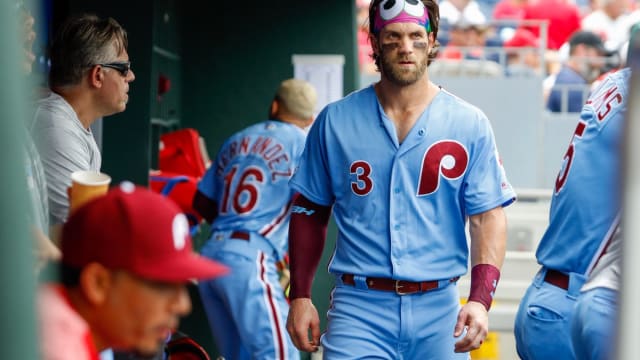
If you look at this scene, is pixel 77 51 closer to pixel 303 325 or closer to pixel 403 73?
pixel 403 73

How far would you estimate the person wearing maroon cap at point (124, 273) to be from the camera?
238 cm

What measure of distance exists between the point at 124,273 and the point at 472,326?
6.92 feet

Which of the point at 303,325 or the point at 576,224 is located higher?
the point at 576,224

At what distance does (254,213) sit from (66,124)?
257cm

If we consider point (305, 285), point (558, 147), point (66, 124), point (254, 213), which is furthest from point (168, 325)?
point (558, 147)

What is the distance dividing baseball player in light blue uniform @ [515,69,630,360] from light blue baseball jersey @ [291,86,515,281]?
0.30 m

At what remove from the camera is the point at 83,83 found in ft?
14.5

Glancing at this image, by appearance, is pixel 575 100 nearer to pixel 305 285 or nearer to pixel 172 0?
pixel 172 0

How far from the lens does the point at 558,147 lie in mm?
10922

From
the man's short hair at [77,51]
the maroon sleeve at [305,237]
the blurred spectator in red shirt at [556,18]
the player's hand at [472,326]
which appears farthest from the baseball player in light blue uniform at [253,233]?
the blurred spectator in red shirt at [556,18]

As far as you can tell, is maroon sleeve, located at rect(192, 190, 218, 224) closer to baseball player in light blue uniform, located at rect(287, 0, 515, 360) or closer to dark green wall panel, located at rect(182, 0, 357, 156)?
dark green wall panel, located at rect(182, 0, 357, 156)

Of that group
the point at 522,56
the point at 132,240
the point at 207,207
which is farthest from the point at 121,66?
the point at 522,56

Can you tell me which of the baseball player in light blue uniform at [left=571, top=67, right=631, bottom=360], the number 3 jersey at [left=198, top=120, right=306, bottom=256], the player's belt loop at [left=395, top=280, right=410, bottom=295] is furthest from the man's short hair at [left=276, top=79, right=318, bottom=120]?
the baseball player in light blue uniform at [left=571, top=67, right=631, bottom=360]

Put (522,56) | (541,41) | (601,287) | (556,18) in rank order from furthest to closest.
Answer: (556,18) → (522,56) → (541,41) → (601,287)
